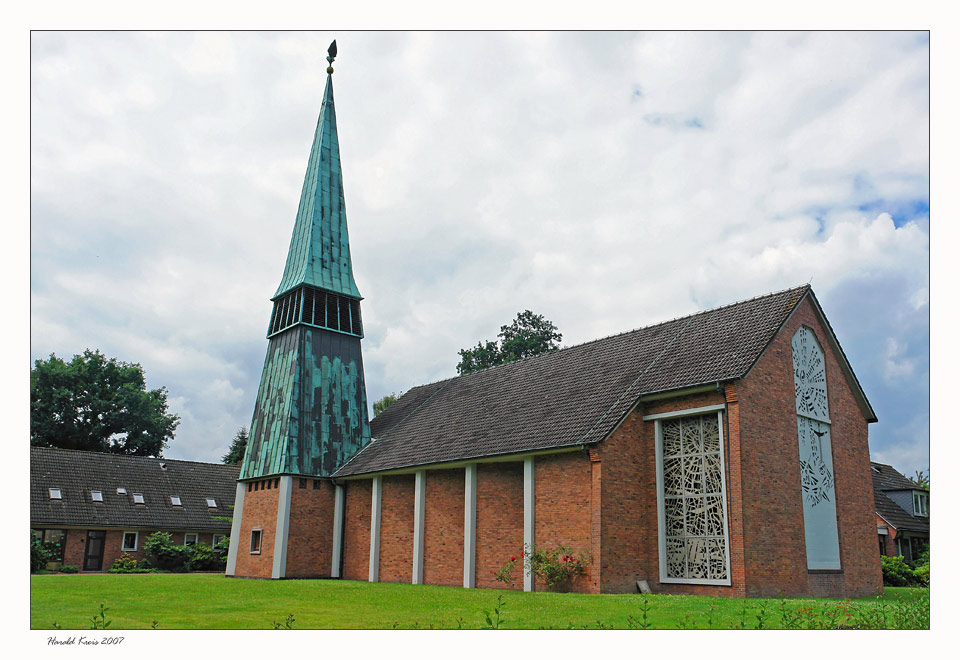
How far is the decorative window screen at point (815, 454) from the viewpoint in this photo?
18406 mm

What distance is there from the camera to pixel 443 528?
2300 cm

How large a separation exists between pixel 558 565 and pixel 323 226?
63.0 ft

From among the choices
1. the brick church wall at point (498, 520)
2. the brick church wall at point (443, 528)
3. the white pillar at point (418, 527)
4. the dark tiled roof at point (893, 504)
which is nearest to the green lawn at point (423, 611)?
the brick church wall at point (498, 520)

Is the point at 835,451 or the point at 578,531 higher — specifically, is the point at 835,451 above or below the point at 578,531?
above

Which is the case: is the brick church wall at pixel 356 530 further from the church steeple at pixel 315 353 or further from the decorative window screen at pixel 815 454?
the decorative window screen at pixel 815 454

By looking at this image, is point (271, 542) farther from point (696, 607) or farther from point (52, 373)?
point (52, 373)

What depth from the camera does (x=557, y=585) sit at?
712 inches

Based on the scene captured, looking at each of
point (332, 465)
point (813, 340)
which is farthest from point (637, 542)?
point (332, 465)

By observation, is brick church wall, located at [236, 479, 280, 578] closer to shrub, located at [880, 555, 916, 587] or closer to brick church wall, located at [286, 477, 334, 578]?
brick church wall, located at [286, 477, 334, 578]

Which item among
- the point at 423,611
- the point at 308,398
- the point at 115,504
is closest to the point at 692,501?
the point at 423,611

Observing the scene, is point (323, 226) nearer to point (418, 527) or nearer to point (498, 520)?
point (418, 527)

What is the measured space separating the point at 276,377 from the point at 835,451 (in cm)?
2033

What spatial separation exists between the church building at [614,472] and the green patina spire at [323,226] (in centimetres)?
317

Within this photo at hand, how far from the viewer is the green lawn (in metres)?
10.3
